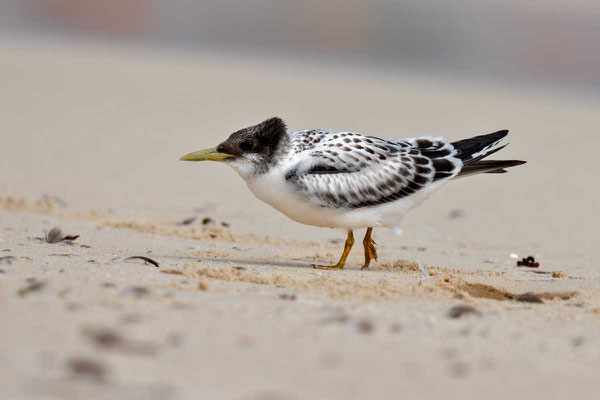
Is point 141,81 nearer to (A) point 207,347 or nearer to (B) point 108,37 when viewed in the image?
(B) point 108,37

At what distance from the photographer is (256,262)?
20.2ft

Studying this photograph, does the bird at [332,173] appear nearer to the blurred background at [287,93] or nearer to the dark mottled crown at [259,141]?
the dark mottled crown at [259,141]

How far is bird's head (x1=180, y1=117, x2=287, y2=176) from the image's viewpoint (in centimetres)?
609

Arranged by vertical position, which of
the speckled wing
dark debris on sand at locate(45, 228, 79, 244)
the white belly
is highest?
the speckled wing

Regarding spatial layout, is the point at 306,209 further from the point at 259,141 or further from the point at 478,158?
the point at 478,158

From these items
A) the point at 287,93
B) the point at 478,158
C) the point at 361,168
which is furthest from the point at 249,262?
the point at 287,93

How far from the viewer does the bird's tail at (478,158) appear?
6684 mm

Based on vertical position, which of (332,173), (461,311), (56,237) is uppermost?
(332,173)

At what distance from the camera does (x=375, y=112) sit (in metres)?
14.8

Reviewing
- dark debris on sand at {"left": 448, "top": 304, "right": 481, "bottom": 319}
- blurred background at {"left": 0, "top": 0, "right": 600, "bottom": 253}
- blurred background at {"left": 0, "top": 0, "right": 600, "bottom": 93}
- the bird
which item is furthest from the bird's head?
blurred background at {"left": 0, "top": 0, "right": 600, "bottom": 93}

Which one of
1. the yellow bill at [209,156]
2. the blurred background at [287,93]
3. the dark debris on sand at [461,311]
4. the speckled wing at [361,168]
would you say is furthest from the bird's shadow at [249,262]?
the dark debris on sand at [461,311]

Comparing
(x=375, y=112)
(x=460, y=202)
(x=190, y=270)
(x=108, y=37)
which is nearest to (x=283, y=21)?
(x=108, y=37)

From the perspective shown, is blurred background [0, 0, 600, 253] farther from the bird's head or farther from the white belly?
the bird's head

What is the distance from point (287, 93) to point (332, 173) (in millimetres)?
9827
